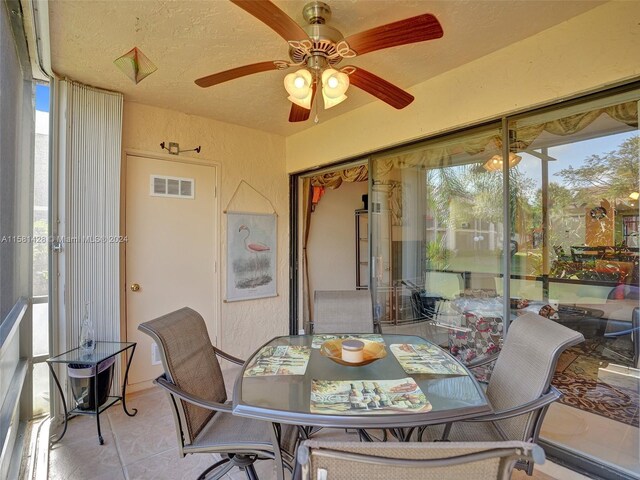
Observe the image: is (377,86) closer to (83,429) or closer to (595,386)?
(595,386)

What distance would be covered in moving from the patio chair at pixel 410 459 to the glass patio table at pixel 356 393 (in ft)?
1.21

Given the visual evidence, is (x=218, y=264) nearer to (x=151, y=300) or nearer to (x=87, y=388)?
(x=151, y=300)

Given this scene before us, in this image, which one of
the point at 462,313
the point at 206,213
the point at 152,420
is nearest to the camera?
the point at 152,420

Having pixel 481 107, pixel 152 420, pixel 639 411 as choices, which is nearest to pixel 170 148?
pixel 152 420

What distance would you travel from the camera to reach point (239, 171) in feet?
11.8

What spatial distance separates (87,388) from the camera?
7.56ft

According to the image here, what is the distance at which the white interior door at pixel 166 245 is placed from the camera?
9.68ft

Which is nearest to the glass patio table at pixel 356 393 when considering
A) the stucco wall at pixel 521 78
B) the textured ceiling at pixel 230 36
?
the stucco wall at pixel 521 78

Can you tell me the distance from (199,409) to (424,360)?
1141 millimetres

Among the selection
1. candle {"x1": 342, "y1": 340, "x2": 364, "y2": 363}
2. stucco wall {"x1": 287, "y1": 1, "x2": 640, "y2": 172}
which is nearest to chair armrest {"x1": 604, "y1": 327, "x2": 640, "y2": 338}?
stucco wall {"x1": 287, "y1": 1, "x2": 640, "y2": 172}

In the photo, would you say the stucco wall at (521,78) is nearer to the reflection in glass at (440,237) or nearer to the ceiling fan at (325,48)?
the reflection in glass at (440,237)

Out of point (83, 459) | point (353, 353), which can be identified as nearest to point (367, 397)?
point (353, 353)

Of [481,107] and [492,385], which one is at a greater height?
[481,107]

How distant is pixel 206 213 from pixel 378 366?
2.50 m
